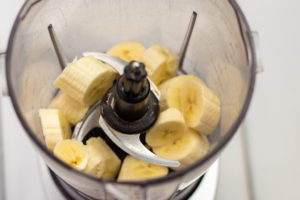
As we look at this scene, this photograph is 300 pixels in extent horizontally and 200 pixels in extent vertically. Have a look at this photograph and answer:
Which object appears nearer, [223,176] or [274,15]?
[223,176]

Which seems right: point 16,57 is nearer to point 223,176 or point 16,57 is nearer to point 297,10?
point 223,176

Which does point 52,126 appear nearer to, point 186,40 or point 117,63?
point 117,63

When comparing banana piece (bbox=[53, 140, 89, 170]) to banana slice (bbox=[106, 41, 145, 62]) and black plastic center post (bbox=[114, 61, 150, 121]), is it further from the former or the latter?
banana slice (bbox=[106, 41, 145, 62])

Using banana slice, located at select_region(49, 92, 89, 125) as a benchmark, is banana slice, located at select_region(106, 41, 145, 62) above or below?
above

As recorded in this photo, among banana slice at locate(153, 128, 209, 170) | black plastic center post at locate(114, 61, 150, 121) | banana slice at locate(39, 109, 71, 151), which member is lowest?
banana slice at locate(153, 128, 209, 170)

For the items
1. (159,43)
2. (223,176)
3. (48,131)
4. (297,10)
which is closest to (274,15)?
(297,10)

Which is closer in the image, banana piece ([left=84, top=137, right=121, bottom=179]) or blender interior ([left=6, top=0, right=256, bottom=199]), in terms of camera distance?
blender interior ([left=6, top=0, right=256, bottom=199])

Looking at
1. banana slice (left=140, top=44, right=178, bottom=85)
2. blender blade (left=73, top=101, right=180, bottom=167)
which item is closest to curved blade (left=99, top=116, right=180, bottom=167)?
blender blade (left=73, top=101, right=180, bottom=167)
